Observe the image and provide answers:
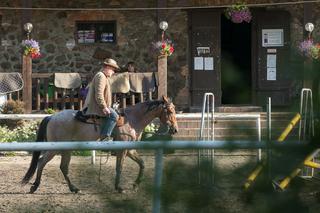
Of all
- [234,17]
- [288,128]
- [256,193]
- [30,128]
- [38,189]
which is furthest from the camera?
[234,17]

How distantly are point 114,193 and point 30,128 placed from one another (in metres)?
12.8

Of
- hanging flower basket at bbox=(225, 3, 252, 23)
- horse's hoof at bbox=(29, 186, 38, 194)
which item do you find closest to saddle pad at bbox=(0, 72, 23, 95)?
hanging flower basket at bbox=(225, 3, 252, 23)

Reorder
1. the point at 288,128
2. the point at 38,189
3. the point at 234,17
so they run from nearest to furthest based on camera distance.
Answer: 1. the point at 288,128
2. the point at 38,189
3. the point at 234,17

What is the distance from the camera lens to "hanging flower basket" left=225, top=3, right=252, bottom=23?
16.0m

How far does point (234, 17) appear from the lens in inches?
635

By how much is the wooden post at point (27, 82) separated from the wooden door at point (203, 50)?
3.97 metres

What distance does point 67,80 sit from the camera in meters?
15.8

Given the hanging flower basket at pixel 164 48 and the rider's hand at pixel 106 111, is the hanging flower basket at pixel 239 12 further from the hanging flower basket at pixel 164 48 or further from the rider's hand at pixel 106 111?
the rider's hand at pixel 106 111

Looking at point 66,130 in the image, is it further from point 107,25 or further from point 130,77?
point 107,25

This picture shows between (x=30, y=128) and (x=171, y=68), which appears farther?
(x=171, y=68)

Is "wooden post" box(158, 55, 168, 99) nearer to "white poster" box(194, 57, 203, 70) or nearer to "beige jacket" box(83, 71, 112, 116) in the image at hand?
"white poster" box(194, 57, 203, 70)

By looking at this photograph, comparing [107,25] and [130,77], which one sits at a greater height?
[107,25]

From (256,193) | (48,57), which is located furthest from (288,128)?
(48,57)

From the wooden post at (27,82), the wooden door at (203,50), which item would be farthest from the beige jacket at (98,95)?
the wooden door at (203,50)
